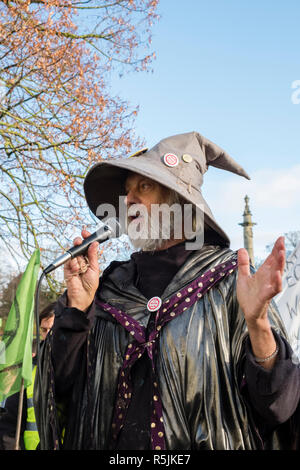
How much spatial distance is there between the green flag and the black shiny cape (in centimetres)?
107

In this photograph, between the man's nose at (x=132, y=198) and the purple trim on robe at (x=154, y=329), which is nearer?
the purple trim on robe at (x=154, y=329)

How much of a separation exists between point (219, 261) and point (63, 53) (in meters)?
6.80

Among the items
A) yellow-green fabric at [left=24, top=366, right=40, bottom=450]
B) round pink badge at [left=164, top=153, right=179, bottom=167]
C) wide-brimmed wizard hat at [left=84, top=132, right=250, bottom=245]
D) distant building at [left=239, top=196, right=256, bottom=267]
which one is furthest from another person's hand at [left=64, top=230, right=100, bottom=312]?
distant building at [left=239, top=196, right=256, bottom=267]

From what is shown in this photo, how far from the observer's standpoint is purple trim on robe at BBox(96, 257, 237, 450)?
2095 mm

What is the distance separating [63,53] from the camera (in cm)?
816

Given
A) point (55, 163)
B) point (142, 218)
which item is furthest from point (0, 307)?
point (142, 218)

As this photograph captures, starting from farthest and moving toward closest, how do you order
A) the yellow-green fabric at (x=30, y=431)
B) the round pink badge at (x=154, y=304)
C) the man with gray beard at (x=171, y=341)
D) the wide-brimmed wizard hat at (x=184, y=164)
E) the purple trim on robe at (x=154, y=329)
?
the yellow-green fabric at (x=30, y=431)
the wide-brimmed wizard hat at (x=184, y=164)
the round pink badge at (x=154, y=304)
the purple trim on robe at (x=154, y=329)
the man with gray beard at (x=171, y=341)

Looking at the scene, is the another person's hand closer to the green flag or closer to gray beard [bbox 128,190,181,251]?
gray beard [bbox 128,190,181,251]

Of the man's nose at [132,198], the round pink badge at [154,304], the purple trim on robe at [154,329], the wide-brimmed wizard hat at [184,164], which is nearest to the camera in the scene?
the purple trim on robe at [154,329]

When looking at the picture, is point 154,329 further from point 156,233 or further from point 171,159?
point 171,159

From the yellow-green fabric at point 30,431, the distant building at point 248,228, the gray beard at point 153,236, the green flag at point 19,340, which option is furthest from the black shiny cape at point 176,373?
the distant building at point 248,228

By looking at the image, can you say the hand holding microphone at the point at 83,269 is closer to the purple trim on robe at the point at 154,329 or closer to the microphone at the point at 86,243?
Result: the microphone at the point at 86,243

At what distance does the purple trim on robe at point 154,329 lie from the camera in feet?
6.87

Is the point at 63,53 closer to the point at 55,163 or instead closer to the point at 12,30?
the point at 12,30
